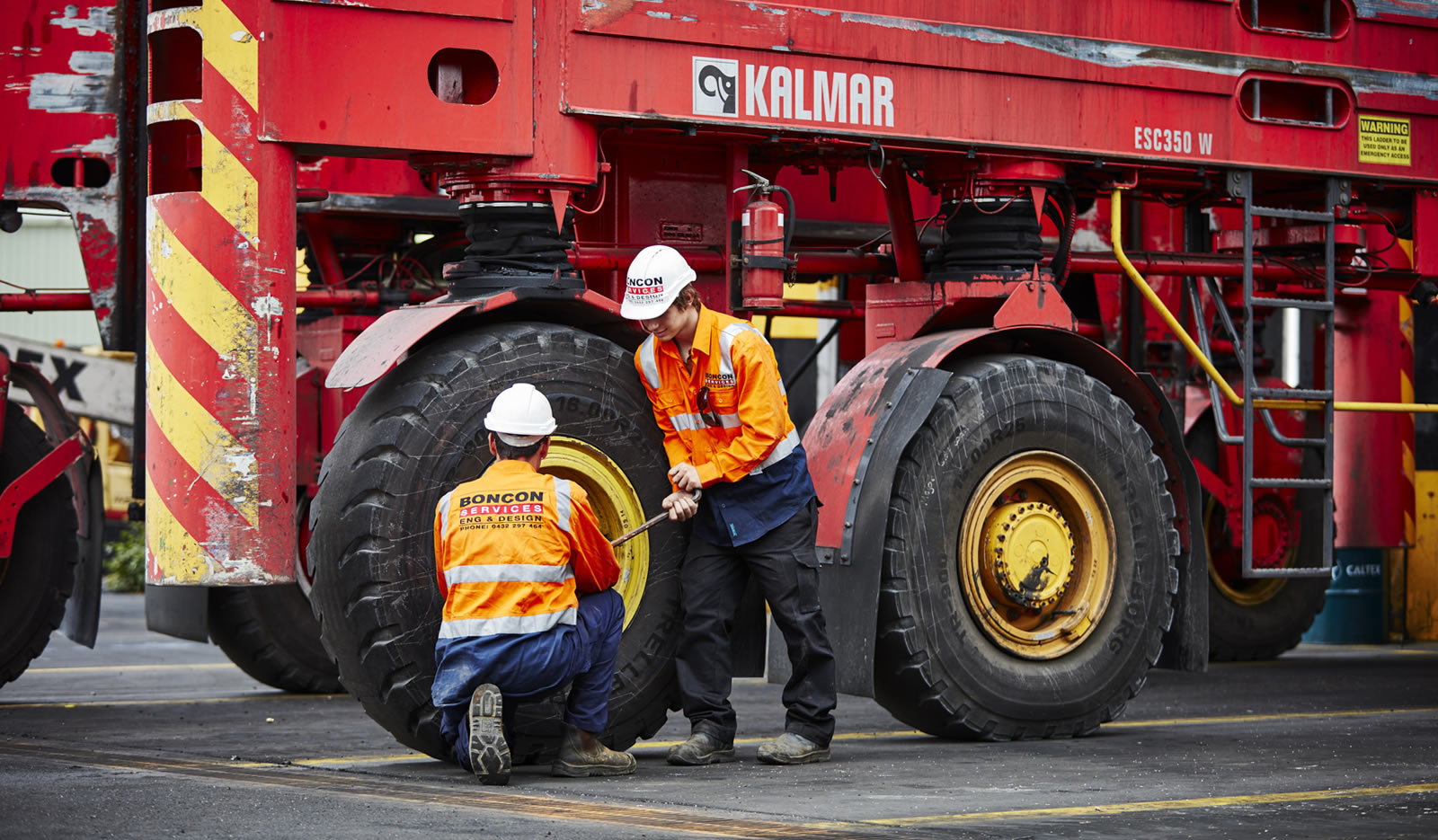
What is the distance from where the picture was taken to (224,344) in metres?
6.86

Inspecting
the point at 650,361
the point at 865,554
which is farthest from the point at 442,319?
the point at 865,554

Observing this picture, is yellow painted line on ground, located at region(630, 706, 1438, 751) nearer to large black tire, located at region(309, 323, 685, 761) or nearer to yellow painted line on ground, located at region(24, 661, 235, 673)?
large black tire, located at region(309, 323, 685, 761)

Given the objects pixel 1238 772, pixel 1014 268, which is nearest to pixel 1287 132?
pixel 1014 268

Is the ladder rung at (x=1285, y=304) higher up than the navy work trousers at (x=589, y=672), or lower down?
higher up

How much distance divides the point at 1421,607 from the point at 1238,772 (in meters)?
7.30

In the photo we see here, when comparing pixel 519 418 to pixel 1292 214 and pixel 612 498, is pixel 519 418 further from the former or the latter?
pixel 1292 214

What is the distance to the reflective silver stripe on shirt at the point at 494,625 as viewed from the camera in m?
6.71

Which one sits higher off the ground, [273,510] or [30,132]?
[30,132]

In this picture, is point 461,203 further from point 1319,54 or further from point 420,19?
point 1319,54

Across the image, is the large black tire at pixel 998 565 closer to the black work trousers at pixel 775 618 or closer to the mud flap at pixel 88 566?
the black work trousers at pixel 775 618

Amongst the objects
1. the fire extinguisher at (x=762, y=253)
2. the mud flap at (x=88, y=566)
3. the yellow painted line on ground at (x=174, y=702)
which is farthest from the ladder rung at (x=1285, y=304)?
the mud flap at (x=88, y=566)

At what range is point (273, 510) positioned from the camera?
689 cm

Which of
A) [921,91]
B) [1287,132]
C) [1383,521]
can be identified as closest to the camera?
[921,91]

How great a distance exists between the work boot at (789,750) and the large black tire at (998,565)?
0.56 meters
